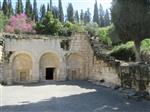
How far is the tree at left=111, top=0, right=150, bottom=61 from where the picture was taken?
824 inches

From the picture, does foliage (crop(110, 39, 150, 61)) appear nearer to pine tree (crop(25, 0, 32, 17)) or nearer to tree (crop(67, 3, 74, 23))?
pine tree (crop(25, 0, 32, 17))

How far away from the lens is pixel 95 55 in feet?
92.0

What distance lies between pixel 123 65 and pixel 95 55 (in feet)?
19.5

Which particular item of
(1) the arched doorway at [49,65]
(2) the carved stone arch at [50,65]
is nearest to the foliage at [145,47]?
(2) the carved stone arch at [50,65]

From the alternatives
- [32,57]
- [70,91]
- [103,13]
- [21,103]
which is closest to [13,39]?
[32,57]

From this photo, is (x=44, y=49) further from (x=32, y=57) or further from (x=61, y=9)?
(x=61, y=9)

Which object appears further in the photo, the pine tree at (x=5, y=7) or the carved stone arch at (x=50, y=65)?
the pine tree at (x=5, y=7)

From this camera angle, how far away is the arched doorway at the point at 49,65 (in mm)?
29769

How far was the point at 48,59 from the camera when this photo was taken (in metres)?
30.1

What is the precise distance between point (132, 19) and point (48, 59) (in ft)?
35.5

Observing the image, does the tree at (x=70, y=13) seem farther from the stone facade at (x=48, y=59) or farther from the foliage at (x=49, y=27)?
the stone facade at (x=48, y=59)

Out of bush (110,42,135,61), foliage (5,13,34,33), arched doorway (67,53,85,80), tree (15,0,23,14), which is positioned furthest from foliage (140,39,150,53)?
tree (15,0,23,14)

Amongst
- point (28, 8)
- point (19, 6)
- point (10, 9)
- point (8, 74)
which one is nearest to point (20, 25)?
point (10, 9)

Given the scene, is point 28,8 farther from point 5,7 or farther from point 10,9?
point 5,7
